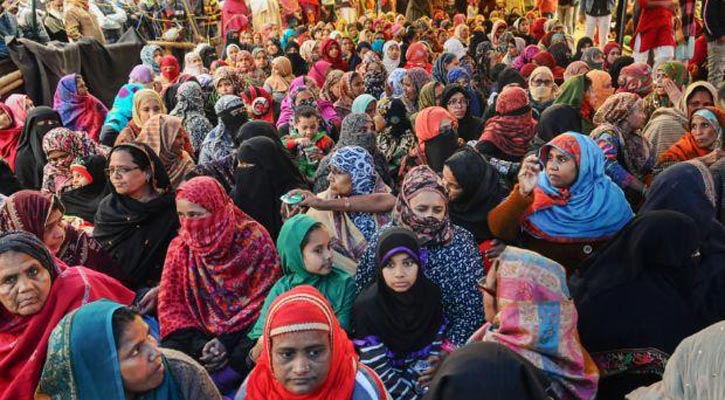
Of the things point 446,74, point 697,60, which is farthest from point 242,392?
point 697,60

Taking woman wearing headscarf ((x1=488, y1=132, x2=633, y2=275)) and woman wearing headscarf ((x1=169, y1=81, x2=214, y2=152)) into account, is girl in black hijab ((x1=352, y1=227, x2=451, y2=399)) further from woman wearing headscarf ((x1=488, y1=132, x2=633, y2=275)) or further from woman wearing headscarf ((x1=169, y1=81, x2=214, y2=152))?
woman wearing headscarf ((x1=169, y1=81, x2=214, y2=152))

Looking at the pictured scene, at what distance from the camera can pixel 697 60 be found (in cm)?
906

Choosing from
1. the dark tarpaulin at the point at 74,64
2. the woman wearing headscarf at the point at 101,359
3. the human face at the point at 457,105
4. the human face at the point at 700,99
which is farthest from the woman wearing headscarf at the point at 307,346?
the dark tarpaulin at the point at 74,64

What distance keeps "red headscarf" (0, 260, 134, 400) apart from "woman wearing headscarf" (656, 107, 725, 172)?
11.7ft

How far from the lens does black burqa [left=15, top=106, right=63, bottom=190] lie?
5.59 meters

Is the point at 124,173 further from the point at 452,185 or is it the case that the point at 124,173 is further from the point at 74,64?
the point at 74,64

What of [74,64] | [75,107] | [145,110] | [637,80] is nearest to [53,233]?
[145,110]

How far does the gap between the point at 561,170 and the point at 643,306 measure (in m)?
0.86

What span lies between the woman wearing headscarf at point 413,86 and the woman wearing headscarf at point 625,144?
8.24ft

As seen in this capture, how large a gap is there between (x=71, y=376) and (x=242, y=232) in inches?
51.6

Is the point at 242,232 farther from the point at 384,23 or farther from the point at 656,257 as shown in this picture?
the point at 384,23

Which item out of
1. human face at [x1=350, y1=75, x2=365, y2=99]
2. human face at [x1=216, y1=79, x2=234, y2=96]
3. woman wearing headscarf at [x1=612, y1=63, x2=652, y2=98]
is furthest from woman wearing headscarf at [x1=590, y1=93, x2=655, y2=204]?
human face at [x1=216, y1=79, x2=234, y2=96]

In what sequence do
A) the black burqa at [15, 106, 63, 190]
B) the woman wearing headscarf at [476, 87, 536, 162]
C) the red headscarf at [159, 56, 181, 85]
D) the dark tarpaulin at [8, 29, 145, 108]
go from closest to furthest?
the woman wearing headscarf at [476, 87, 536, 162], the black burqa at [15, 106, 63, 190], the dark tarpaulin at [8, 29, 145, 108], the red headscarf at [159, 56, 181, 85]

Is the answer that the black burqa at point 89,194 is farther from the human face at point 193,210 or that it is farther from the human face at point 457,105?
the human face at point 457,105
